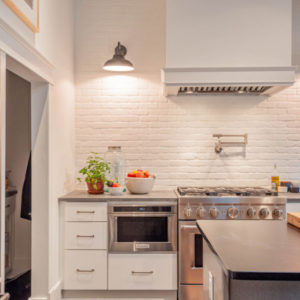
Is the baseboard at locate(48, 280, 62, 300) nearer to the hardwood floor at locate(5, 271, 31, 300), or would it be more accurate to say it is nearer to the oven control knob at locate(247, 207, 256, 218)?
the hardwood floor at locate(5, 271, 31, 300)

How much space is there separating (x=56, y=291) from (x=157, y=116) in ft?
6.51

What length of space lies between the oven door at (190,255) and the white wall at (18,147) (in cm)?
179

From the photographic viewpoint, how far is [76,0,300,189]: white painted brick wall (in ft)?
12.0

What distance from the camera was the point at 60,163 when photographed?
123 inches

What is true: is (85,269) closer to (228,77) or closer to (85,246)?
(85,246)

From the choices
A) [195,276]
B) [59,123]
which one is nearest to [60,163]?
[59,123]

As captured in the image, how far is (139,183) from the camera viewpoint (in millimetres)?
3178

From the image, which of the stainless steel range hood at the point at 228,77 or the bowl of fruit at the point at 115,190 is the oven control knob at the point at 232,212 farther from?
the stainless steel range hood at the point at 228,77

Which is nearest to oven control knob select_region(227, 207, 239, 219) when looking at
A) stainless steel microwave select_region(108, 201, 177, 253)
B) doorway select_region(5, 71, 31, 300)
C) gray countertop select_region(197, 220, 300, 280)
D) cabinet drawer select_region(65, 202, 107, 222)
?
stainless steel microwave select_region(108, 201, 177, 253)

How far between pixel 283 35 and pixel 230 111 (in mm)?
928

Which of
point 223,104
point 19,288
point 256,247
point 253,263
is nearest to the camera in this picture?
point 253,263

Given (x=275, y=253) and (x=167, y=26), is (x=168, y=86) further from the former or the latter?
(x=275, y=253)

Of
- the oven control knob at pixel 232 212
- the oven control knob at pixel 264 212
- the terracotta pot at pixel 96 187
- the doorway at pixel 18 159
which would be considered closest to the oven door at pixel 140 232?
the terracotta pot at pixel 96 187

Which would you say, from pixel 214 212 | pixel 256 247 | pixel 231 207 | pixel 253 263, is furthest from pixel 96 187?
pixel 253 263
